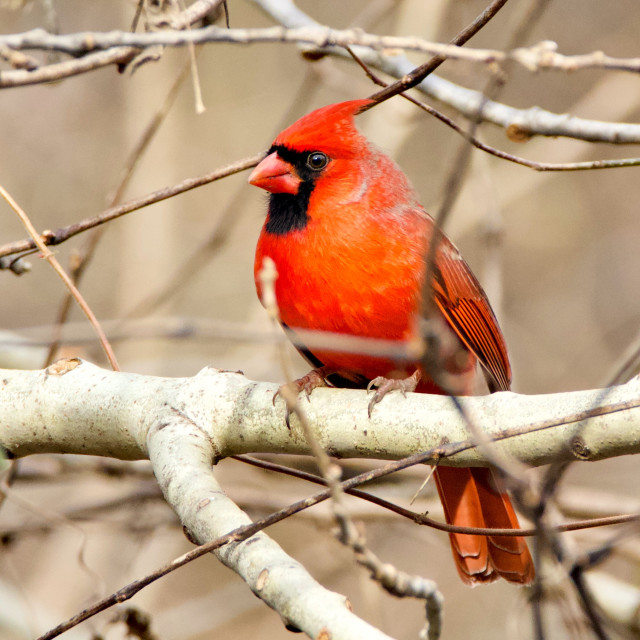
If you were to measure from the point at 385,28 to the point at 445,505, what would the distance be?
4.06 metres

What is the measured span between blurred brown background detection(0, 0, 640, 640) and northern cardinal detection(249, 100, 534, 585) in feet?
4.58

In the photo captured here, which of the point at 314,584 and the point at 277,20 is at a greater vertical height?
the point at 277,20

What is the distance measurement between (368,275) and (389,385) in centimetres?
49

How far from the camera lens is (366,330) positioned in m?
2.50

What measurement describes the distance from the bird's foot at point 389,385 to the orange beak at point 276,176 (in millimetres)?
728

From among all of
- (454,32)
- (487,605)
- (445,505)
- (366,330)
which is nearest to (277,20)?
(366,330)

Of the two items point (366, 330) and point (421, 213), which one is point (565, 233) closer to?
point (421, 213)

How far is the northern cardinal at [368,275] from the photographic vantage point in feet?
8.22

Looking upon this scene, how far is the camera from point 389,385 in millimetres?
2119

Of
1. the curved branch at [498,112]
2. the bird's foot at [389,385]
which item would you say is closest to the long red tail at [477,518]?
the bird's foot at [389,385]

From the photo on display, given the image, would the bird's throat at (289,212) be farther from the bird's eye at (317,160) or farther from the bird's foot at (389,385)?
the bird's foot at (389,385)

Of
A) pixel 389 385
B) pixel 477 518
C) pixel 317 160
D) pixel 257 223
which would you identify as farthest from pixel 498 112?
pixel 257 223

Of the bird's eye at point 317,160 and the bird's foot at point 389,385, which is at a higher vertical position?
the bird's eye at point 317,160

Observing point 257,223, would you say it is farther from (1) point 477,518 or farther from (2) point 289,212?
(1) point 477,518
